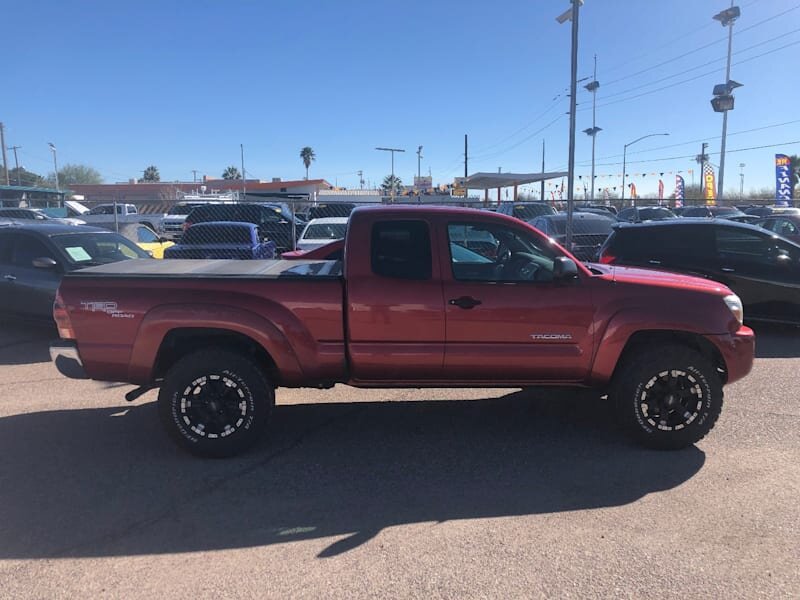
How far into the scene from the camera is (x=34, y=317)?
790 centimetres

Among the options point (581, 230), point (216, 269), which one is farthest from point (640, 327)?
point (581, 230)

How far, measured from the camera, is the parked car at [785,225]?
44.1ft

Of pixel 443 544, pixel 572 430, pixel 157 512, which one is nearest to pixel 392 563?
pixel 443 544

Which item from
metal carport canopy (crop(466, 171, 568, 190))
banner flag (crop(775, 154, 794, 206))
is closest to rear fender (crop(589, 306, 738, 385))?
metal carport canopy (crop(466, 171, 568, 190))

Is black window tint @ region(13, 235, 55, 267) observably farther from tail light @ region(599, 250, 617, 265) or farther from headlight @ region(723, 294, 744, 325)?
headlight @ region(723, 294, 744, 325)

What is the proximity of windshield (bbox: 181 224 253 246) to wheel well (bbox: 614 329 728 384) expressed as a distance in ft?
29.7

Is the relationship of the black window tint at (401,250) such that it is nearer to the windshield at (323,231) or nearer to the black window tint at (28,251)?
the black window tint at (28,251)

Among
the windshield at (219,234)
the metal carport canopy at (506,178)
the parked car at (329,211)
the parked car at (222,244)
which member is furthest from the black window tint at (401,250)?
the metal carport canopy at (506,178)

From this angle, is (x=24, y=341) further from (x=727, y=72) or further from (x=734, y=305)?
(x=727, y=72)

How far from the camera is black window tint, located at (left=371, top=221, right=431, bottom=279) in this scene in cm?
428

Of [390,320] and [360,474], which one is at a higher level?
[390,320]

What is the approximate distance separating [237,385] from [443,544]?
189 centimetres

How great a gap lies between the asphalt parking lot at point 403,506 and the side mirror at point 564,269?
1.37 m

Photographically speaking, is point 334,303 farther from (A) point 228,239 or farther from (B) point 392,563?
(A) point 228,239
